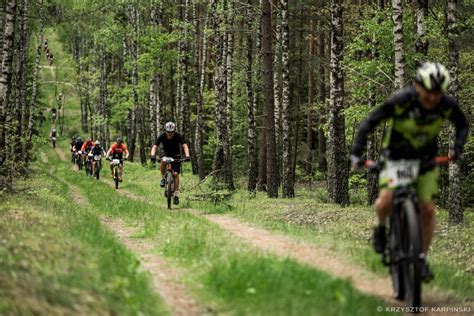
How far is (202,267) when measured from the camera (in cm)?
811

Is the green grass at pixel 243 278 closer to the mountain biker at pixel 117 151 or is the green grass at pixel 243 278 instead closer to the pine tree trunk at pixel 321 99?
the mountain biker at pixel 117 151

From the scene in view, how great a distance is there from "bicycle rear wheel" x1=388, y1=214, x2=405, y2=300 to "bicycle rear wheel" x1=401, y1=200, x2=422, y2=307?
0.29 feet

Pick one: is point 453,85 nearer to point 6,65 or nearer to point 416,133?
point 416,133

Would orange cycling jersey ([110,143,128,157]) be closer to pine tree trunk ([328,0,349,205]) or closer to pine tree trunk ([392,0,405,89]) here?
pine tree trunk ([328,0,349,205])

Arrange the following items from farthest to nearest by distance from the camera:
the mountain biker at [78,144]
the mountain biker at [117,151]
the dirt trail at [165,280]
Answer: the mountain biker at [78,144]
the mountain biker at [117,151]
the dirt trail at [165,280]

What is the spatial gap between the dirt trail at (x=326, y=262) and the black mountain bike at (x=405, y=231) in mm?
358

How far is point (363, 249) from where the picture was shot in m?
9.69

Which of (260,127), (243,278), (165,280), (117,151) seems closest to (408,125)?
(243,278)

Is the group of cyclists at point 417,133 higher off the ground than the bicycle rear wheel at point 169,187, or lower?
higher

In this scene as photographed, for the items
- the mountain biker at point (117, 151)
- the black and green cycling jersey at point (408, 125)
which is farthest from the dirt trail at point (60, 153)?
the black and green cycling jersey at point (408, 125)

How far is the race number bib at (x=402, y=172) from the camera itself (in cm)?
638

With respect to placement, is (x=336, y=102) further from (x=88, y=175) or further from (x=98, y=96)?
(x=98, y=96)

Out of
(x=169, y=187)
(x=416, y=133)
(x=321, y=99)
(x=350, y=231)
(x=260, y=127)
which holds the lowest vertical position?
(x=350, y=231)

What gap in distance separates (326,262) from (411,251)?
2593 millimetres
